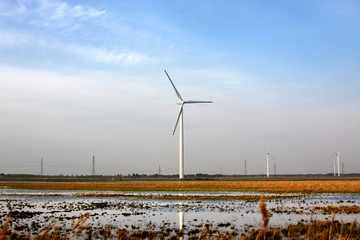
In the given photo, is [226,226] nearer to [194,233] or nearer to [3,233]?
[194,233]

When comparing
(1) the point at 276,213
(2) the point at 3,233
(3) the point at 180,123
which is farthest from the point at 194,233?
(3) the point at 180,123

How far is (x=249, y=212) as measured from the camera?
103 ft

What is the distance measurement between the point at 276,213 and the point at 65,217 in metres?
16.2

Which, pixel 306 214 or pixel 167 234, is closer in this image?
pixel 167 234

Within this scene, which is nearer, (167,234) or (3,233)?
(3,233)

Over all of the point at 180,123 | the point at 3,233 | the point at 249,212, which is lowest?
the point at 249,212

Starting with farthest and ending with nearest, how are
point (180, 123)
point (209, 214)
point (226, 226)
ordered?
point (180, 123) → point (209, 214) → point (226, 226)

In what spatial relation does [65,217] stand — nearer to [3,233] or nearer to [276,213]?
[276,213]

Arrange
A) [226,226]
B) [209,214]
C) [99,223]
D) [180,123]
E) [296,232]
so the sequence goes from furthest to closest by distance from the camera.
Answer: [180,123] < [209,214] < [99,223] < [226,226] < [296,232]

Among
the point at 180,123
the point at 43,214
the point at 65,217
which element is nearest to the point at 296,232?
the point at 65,217

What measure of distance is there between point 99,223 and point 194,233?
7204 millimetres

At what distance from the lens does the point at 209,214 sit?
30.1m

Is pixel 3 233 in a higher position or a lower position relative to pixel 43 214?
higher

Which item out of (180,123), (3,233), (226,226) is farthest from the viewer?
(180,123)
